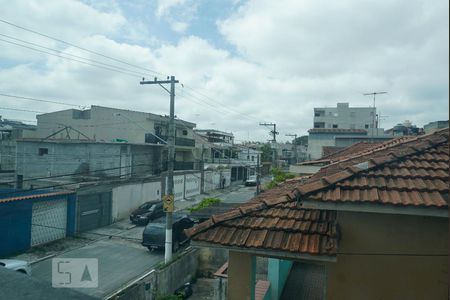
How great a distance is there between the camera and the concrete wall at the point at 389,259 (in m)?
3.94

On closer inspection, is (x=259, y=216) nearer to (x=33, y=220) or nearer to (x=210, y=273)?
(x=210, y=273)

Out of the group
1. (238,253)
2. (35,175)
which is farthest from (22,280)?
(35,175)

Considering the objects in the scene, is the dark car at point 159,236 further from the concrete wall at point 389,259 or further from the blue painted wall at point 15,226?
the concrete wall at point 389,259

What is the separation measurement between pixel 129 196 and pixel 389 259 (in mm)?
21181

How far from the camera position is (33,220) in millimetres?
15797

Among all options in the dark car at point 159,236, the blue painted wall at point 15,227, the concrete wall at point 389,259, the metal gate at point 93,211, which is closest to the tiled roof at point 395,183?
the concrete wall at point 389,259

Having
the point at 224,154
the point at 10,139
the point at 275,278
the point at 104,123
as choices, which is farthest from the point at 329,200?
the point at 224,154

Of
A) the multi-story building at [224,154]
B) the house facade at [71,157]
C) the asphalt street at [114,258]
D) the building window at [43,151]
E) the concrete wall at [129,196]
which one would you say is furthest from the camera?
the multi-story building at [224,154]

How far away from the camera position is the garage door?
15.9 metres

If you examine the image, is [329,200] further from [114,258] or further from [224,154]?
[224,154]

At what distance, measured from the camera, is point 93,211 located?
65.0ft

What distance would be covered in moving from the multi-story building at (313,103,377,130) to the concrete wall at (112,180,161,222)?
114ft

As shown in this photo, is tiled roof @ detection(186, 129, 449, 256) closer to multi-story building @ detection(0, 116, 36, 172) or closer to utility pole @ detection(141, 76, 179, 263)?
utility pole @ detection(141, 76, 179, 263)

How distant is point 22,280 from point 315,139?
36.3m
